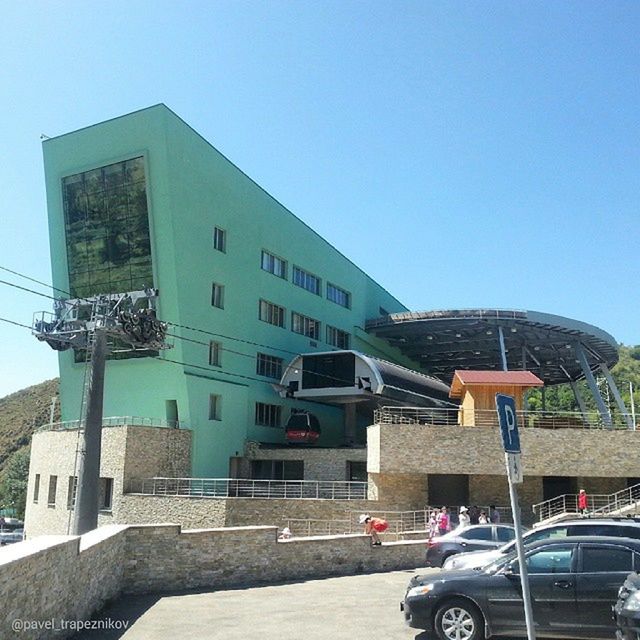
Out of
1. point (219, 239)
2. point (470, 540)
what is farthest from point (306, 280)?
point (470, 540)

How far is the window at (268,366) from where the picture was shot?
4062cm

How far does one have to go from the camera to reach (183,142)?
35406 millimetres

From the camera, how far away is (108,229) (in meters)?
36.2

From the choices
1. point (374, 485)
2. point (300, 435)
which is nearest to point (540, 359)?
point (300, 435)

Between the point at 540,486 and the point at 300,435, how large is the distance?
49.8ft

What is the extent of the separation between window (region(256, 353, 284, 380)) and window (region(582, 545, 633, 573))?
31.8 meters

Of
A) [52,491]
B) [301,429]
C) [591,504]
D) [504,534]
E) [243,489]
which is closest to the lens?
[504,534]

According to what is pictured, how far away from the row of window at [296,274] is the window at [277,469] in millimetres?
12408

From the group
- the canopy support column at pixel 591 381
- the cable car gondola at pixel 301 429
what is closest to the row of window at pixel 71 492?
the cable car gondola at pixel 301 429

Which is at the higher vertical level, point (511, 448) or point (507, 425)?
point (507, 425)

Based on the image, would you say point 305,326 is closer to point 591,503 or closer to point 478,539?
point 591,503

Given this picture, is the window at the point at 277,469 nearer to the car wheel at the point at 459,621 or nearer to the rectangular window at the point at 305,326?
the rectangular window at the point at 305,326

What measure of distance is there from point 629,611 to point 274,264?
36.6 m

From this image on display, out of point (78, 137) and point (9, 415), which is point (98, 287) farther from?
point (9, 415)
